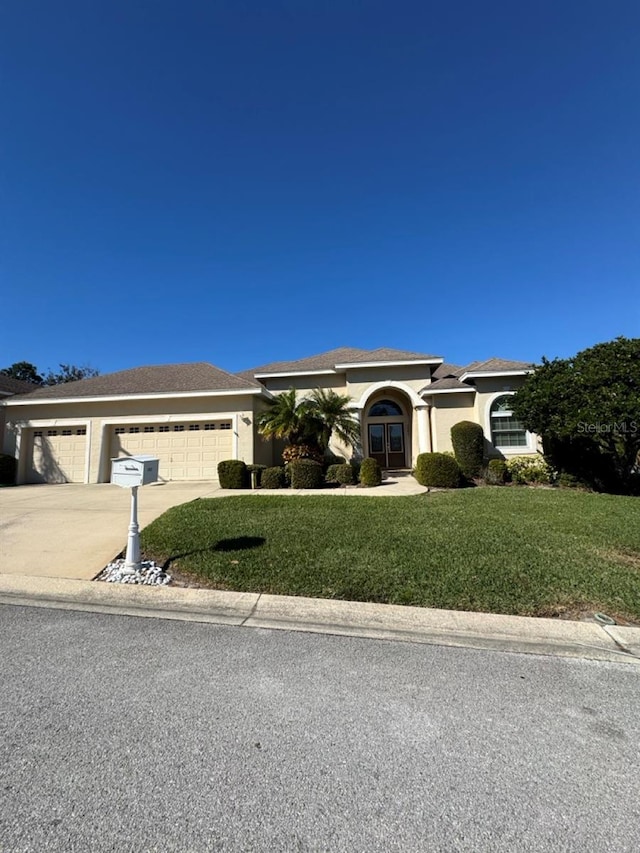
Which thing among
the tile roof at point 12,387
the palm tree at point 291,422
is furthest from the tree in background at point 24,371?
the palm tree at point 291,422

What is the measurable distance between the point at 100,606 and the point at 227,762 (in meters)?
3.05

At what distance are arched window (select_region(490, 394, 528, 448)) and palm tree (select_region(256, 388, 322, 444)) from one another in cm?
700

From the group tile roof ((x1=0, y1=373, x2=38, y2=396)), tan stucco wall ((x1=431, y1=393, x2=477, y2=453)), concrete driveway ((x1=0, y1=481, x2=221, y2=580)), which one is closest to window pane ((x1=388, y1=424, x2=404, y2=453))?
tan stucco wall ((x1=431, y1=393, x2=477, y2=453))

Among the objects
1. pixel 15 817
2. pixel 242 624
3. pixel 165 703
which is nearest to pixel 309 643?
pixel 242 624

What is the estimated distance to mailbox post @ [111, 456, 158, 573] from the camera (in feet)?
18.5

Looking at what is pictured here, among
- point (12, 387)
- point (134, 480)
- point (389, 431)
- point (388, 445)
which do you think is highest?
point (12, 387)

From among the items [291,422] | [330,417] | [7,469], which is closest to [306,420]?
[291,422]

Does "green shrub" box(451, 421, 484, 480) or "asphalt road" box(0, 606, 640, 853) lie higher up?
"green shrub" box(451, 421, 484, 480)

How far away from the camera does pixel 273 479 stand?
45.2ft

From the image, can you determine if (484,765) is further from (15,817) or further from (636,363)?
(636,363)

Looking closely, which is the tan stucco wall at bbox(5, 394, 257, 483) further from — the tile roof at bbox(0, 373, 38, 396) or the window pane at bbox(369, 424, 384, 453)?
the window pane at bbox(369, 424, 384, 453)

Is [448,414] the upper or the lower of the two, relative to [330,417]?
upper

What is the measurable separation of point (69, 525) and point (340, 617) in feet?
20.3

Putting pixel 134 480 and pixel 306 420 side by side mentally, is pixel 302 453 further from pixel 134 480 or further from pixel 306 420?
pixel 134 480
